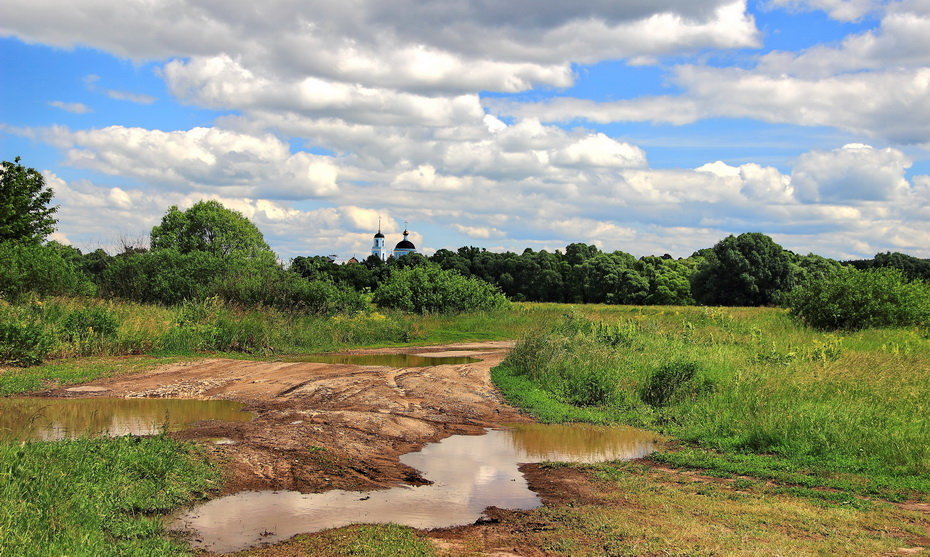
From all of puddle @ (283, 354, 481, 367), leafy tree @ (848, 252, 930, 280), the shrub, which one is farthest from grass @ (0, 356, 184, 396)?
leafy tree @ (848, 252, 930, 280)

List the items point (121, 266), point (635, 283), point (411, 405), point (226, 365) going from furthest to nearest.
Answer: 1. point (635, 283)
2. point (121, 266)
3. point (226, 365)
4. point (411, 405)

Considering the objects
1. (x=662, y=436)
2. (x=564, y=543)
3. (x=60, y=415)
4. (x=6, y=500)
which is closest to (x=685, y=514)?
(x=564, y=543)

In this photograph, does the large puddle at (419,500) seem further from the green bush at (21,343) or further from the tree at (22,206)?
A: the tree at (22,206)

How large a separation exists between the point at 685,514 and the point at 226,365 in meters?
15.8

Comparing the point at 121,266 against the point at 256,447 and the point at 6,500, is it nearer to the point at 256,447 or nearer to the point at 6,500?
the point at 256,447

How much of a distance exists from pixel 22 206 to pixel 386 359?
29792mm

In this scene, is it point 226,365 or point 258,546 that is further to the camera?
point 226,365

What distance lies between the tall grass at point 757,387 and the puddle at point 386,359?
398cm

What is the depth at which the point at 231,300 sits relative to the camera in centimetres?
3238

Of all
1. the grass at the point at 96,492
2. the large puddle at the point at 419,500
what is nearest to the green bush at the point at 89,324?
the grass at the point at 96,492

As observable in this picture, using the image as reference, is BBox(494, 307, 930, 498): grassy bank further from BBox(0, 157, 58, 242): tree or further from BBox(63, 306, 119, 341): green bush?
BBox(0, 157, 58, 242): tree

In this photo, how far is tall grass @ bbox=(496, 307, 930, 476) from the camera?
11414 millimetres

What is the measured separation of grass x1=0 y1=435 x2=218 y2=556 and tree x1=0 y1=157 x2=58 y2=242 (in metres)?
37.0

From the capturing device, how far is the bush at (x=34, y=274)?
27406 millimetres
